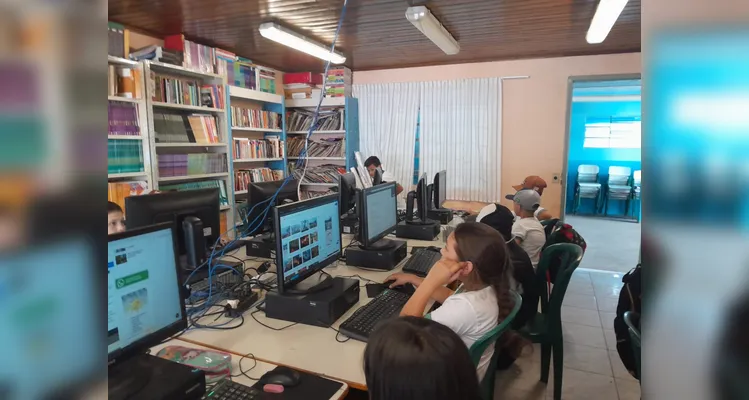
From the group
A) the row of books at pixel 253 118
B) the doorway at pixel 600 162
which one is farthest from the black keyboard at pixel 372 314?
the doorway at pixel 600 162

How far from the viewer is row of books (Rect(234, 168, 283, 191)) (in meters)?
4.74

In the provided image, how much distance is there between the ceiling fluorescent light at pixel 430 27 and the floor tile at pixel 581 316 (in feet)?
8.65

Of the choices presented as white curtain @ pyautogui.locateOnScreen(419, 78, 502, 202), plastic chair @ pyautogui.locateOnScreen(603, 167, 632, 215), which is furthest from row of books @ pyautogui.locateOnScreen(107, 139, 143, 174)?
plastic chair @ pyautogui.locateOnScreen(603, 167, 632, 215)

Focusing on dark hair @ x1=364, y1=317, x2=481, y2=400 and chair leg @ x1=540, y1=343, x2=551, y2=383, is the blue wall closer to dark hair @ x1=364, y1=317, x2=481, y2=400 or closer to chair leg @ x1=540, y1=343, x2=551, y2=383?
chair leg @ x1=540, y1=343, x2=551, y2=383

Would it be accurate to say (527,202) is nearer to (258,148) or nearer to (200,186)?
(200,186)

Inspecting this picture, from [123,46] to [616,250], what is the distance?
20.2ft

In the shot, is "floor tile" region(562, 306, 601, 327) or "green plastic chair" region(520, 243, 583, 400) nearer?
"green plastic chair" region(520, 243, 583, 400)

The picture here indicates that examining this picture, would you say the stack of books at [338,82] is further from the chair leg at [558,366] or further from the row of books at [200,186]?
the chair leg at [558,366]

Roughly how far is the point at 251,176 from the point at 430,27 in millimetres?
2740

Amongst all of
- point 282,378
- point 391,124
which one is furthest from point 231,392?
point 391,124

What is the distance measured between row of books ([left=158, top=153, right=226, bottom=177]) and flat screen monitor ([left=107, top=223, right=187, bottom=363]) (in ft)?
9.32

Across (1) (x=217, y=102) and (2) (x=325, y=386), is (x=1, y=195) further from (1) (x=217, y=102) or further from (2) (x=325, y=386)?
(1) (x=217, y=102)

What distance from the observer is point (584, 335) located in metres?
3.22

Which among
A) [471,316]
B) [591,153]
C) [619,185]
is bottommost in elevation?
[471,316]
